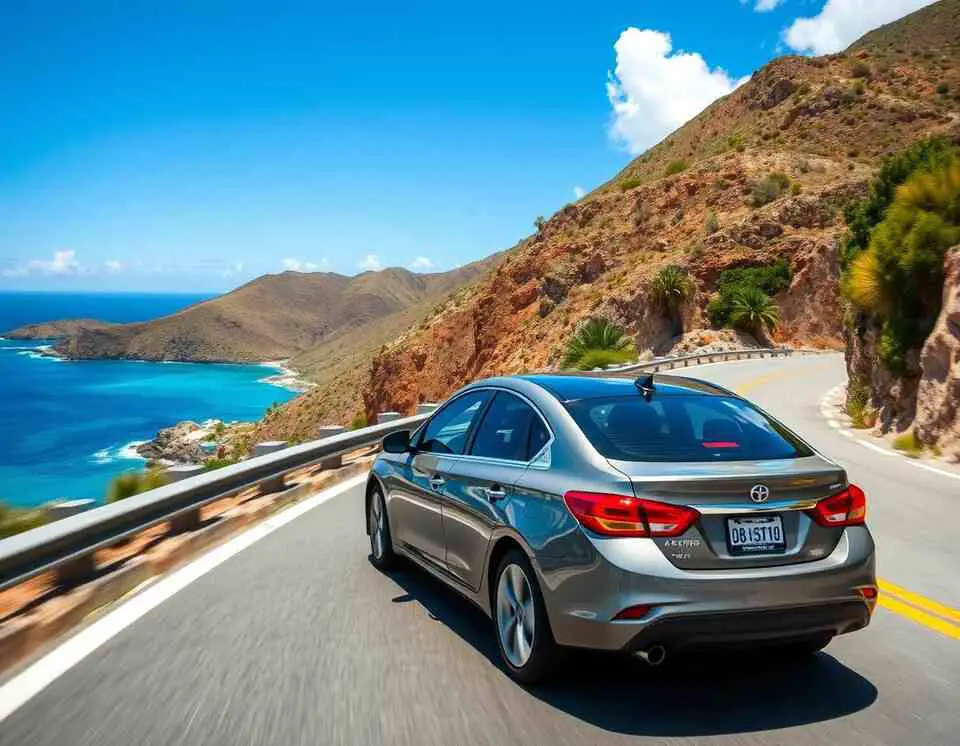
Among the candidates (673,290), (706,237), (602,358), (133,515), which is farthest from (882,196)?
(706,237)

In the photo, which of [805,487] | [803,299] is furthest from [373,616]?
[803,299]

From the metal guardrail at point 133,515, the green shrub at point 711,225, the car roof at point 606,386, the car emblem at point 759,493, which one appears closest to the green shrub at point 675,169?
the green shrub at point 711,225

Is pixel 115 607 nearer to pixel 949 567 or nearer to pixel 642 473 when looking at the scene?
pixel 642 473

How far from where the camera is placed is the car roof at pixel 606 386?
515cm

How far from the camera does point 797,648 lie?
4.78 meters

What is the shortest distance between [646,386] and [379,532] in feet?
9.00

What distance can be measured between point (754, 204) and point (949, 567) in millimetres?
55674

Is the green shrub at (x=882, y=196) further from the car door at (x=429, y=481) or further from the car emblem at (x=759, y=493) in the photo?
the car emblem at (x=759, y=493)

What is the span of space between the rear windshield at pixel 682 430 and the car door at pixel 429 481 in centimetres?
116

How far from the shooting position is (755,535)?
4145mm

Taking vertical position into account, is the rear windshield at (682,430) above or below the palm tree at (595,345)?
above

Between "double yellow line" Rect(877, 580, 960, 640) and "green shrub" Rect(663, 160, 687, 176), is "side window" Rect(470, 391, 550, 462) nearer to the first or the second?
"double yellow line" Rect(877, 580, 960, 640)

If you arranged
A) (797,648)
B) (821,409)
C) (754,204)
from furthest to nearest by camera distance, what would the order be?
(754,204) < (821,409) < (797,648)

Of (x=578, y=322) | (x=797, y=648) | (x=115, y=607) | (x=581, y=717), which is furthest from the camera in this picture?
(x=578, y=322)
